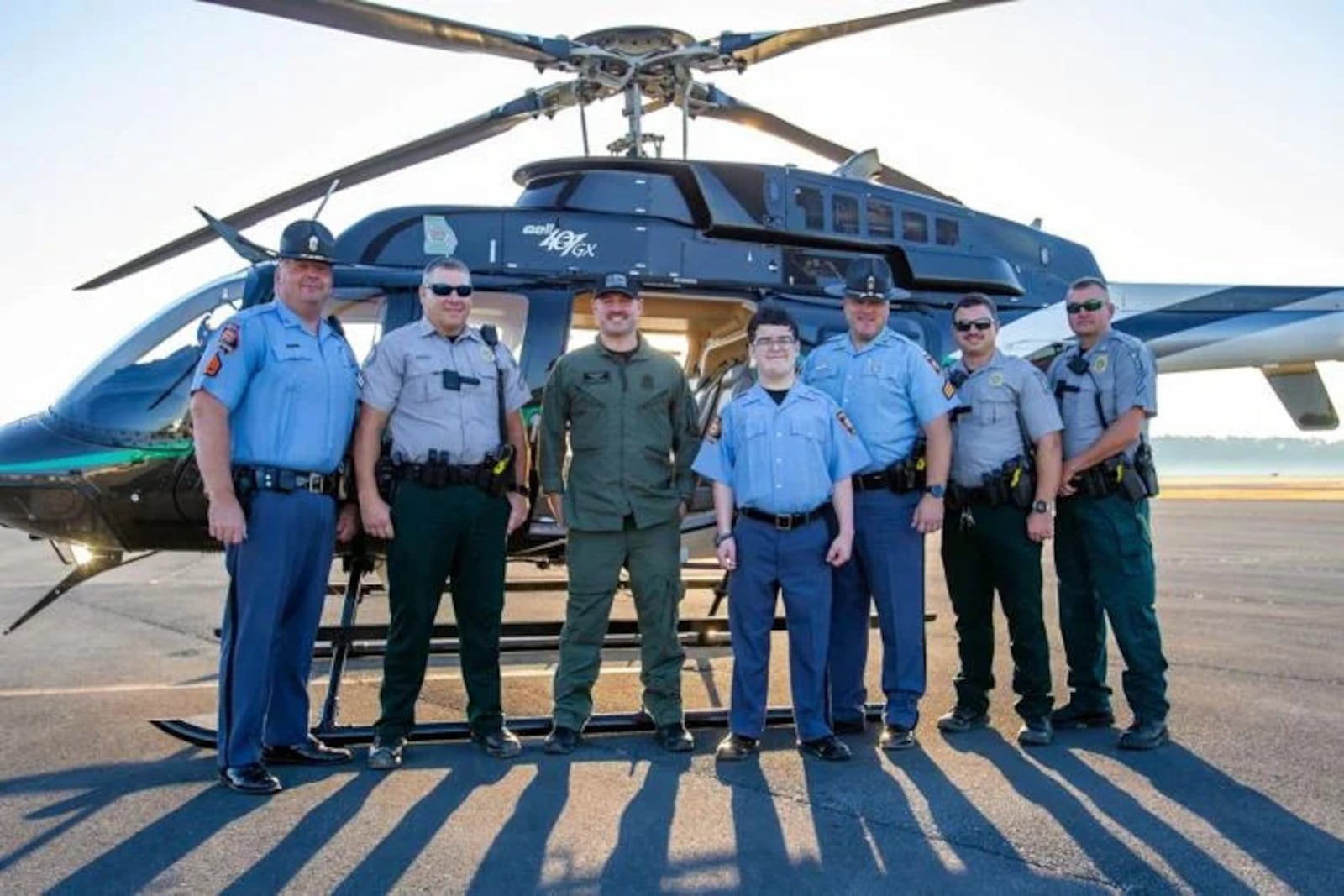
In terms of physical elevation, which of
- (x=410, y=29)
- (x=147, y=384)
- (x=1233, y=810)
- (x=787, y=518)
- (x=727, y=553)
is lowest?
(x=1233, y=810)

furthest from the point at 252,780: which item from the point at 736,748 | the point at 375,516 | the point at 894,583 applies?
the point at 894,583

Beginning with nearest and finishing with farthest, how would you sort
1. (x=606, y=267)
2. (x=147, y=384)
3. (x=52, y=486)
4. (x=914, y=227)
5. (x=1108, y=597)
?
(x=1108, y=597)
(x=52, y=486)
(x=147, y=384)
(x=606, y=267)
(x=914, y=227)

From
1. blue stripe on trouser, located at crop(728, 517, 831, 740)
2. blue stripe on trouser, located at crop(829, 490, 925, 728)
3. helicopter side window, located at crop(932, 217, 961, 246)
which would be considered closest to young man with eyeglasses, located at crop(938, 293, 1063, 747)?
blue stripe on trouser, located at crop(829, 490, 925, 728)

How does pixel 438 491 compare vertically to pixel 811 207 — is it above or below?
below

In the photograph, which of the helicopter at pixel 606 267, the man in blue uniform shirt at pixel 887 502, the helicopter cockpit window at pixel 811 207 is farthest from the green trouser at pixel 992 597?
the helicopter cockpit window at pixel 811 207

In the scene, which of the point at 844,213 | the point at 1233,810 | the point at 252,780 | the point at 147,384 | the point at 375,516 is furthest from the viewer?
the point at 844,213

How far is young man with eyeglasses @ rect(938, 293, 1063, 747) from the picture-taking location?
4.43 metres

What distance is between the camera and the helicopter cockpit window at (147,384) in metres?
5.20

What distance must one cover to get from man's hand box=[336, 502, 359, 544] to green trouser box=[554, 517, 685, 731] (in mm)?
869

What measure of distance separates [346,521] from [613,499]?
1069 millimetres

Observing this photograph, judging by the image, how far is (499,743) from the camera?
164 inches

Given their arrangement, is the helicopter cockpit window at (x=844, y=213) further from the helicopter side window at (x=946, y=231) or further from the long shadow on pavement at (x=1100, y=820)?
the long shadow on pavement at (x=1100, y=820)

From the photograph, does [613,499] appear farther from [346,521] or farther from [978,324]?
[978,324]

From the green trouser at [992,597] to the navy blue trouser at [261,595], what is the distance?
8.63ft
